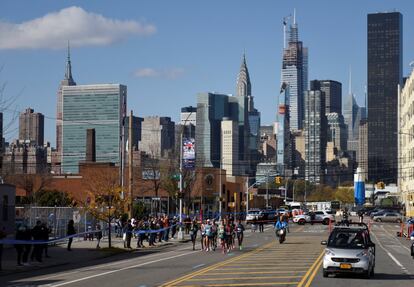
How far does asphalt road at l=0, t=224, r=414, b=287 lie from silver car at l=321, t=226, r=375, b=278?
0.37 meters

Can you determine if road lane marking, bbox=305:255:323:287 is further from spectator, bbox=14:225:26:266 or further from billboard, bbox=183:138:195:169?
billboard, bbox=183:138:195:169

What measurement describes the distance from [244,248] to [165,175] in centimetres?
4877

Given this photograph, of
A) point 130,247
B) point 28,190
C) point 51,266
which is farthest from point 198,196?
point 51,266

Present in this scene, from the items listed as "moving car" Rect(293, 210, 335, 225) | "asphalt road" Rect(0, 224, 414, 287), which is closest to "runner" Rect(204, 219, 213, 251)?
"asphalt road" Rect(0, 224, 414, 287)

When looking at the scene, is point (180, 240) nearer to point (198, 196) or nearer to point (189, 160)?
point (189, 160)

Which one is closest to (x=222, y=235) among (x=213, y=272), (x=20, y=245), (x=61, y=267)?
(x=61, y=267)

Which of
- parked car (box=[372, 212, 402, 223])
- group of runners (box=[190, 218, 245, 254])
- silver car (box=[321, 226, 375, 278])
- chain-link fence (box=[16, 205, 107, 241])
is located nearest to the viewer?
silver car (box=[321, 226, 375, 278])

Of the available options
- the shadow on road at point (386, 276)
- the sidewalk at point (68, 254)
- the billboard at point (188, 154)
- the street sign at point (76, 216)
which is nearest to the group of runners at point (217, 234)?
the sidewalk at point (68, 254)

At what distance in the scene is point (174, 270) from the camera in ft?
101

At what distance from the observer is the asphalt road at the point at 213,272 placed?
84.9ft

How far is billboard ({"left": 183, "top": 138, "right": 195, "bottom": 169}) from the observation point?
5944 centimetres

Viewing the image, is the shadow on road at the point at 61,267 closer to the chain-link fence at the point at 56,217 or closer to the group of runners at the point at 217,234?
the group of runners at the point at 217,234

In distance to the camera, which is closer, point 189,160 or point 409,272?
point 409,272

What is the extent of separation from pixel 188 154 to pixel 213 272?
3086 centimetres
